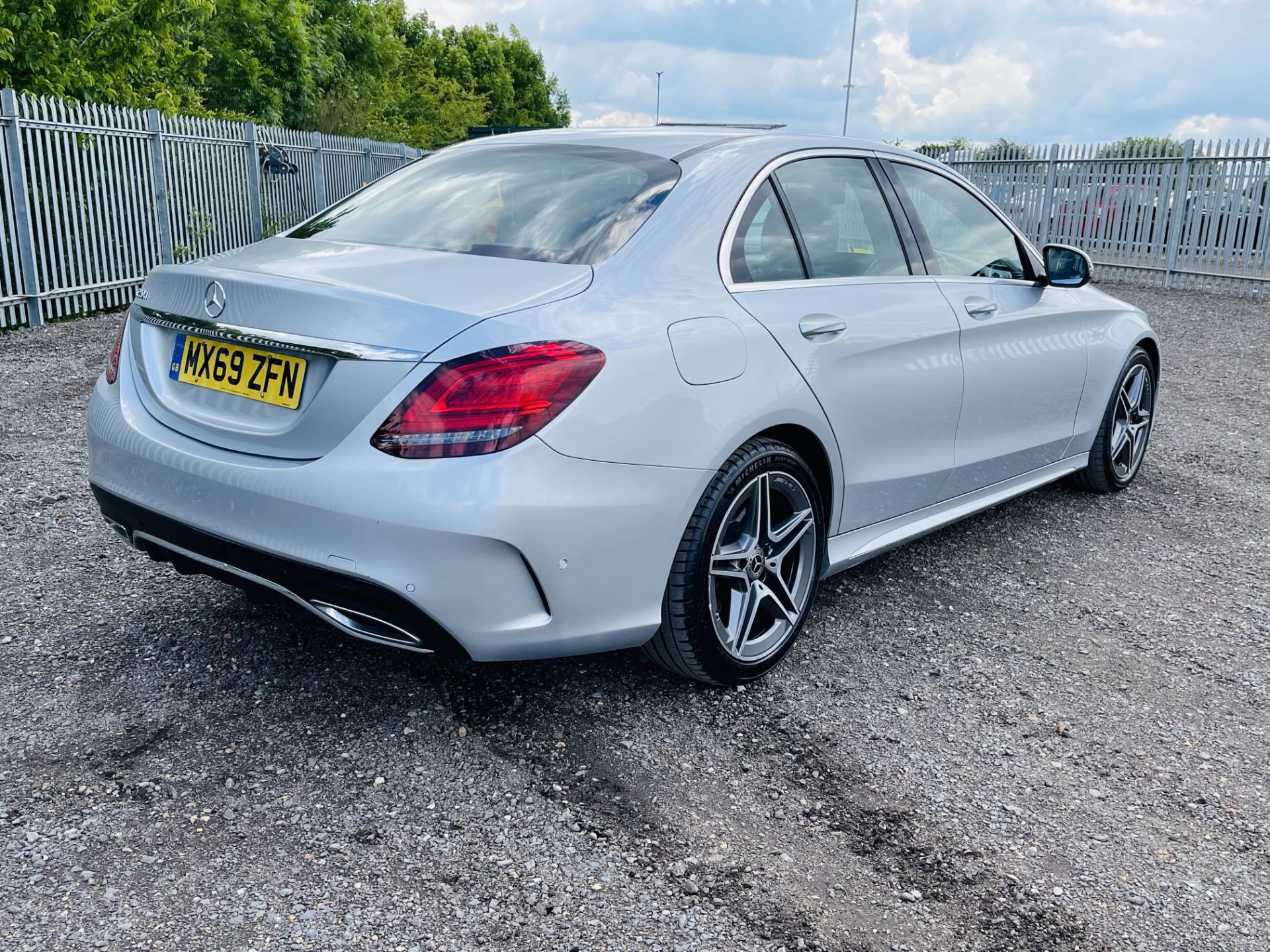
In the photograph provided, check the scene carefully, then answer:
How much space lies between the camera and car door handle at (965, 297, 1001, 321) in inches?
157

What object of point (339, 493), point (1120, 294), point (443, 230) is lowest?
point (1120, 294)

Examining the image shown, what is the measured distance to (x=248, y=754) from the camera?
2838 mm

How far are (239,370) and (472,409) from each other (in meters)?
0.70

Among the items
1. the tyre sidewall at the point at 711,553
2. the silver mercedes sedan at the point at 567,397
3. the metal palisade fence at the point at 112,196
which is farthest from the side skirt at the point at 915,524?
the metal palisade fence at the point at 112,196

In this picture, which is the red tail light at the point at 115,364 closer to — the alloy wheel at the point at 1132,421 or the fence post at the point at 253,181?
the alloy wheel at the point at 1132,421

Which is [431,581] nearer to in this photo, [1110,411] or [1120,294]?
[1110,411]

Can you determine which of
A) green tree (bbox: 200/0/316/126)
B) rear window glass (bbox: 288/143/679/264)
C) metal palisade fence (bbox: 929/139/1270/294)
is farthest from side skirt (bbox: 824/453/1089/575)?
green tree (bbox: 200/0/316/126)

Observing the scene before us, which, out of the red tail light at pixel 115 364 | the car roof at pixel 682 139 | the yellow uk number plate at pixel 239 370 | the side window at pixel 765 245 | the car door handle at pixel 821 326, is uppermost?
the car roof at pixel 682 139

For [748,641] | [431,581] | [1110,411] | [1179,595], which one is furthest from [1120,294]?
[431,581]

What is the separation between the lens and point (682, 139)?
11.3 feet

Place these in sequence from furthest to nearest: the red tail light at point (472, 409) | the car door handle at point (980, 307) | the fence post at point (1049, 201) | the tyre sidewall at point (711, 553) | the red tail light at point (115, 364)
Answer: the fence post at point (1049, 201), the car door handle at point (980, 307), the red tail light at point (115, 364), the tyre sidewall at point (711, 553), the red tail light at point (472, 409)

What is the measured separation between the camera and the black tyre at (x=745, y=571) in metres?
2.94

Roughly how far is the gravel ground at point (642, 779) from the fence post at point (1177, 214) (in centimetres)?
1444

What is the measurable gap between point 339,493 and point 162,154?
11202mm
